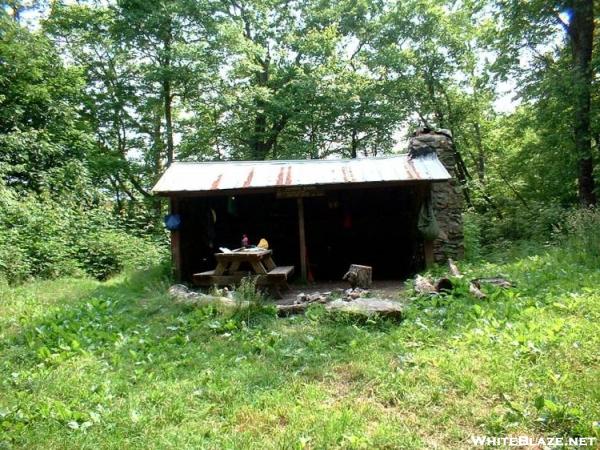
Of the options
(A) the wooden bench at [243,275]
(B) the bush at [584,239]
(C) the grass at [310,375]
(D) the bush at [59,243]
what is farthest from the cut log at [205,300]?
(B) the bush at [584,239]

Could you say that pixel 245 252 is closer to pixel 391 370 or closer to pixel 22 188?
pixel 391 370

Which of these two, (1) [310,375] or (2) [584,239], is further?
(2) [584,239]

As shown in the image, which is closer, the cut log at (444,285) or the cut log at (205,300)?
the cut log at (205,300)

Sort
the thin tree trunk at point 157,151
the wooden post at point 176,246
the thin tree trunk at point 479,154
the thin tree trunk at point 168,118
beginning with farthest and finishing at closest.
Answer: the thin tree trunk at point 479,154 → the thin tree trunk at point 157,151 → the thin tree trunk at point 168,118 → the wooden post at point 176,246

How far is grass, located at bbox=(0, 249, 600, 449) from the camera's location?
2660mm

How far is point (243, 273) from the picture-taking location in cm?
708

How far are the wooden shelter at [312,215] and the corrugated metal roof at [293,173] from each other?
0.07ft

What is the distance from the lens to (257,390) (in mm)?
3277

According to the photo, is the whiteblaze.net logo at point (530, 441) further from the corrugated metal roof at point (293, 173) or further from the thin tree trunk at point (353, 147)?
the thin tree trunk at point (353, 147)

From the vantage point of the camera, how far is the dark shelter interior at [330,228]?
9.98 metres

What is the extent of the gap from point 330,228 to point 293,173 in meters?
2.05

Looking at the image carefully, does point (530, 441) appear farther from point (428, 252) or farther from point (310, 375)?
point (428, 252)

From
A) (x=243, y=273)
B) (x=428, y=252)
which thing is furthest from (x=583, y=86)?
(x=243, y=273)

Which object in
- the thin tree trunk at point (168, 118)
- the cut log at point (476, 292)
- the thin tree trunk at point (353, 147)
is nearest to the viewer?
the cut log at point (476, 292)
